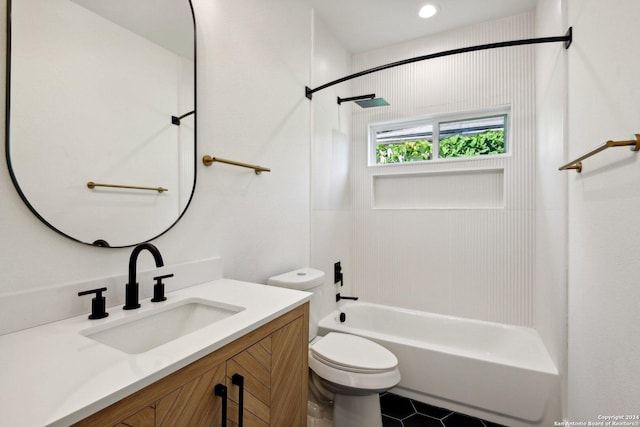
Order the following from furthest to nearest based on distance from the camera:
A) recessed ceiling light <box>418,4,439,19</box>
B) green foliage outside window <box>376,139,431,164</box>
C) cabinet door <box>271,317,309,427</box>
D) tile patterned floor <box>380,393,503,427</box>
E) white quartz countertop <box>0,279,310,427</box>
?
green foliage outside window <box>376,139,431,164</box>
recessed ceiling light <box>418,4,439,19</box>
tile patterned floor <box>380,393,503,427</box>
cabinet door <box>271,317,309,427</box>
white quartz countertop <box>0,279,310,427</box>

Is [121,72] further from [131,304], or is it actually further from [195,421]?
[195,421]

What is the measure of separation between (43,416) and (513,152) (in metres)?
2.80

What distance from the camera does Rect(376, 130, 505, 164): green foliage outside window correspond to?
2.46 meters

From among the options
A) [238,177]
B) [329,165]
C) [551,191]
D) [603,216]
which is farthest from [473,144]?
[238,177]

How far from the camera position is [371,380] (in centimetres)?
143

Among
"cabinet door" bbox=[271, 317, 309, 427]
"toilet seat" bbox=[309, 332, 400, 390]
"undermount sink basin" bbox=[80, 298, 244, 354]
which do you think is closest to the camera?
"undermount sink basin" bbox=[80, 298, 244, 354]

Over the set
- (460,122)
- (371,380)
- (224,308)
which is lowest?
(371,380)

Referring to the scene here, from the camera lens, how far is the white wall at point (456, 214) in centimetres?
223

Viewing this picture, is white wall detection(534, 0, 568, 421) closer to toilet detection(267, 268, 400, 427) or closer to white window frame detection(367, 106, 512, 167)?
white window frame detection(367, 106, 512, 167)

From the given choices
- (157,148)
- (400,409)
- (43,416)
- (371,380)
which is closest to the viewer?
(43,416)

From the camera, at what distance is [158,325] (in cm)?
98

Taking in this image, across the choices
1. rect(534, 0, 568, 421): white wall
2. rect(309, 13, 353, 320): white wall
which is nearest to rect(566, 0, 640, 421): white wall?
rect(534, 0, 568, 421): white wall

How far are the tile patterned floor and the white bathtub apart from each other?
51 mm

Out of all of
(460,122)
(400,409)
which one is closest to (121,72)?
(400,409)
